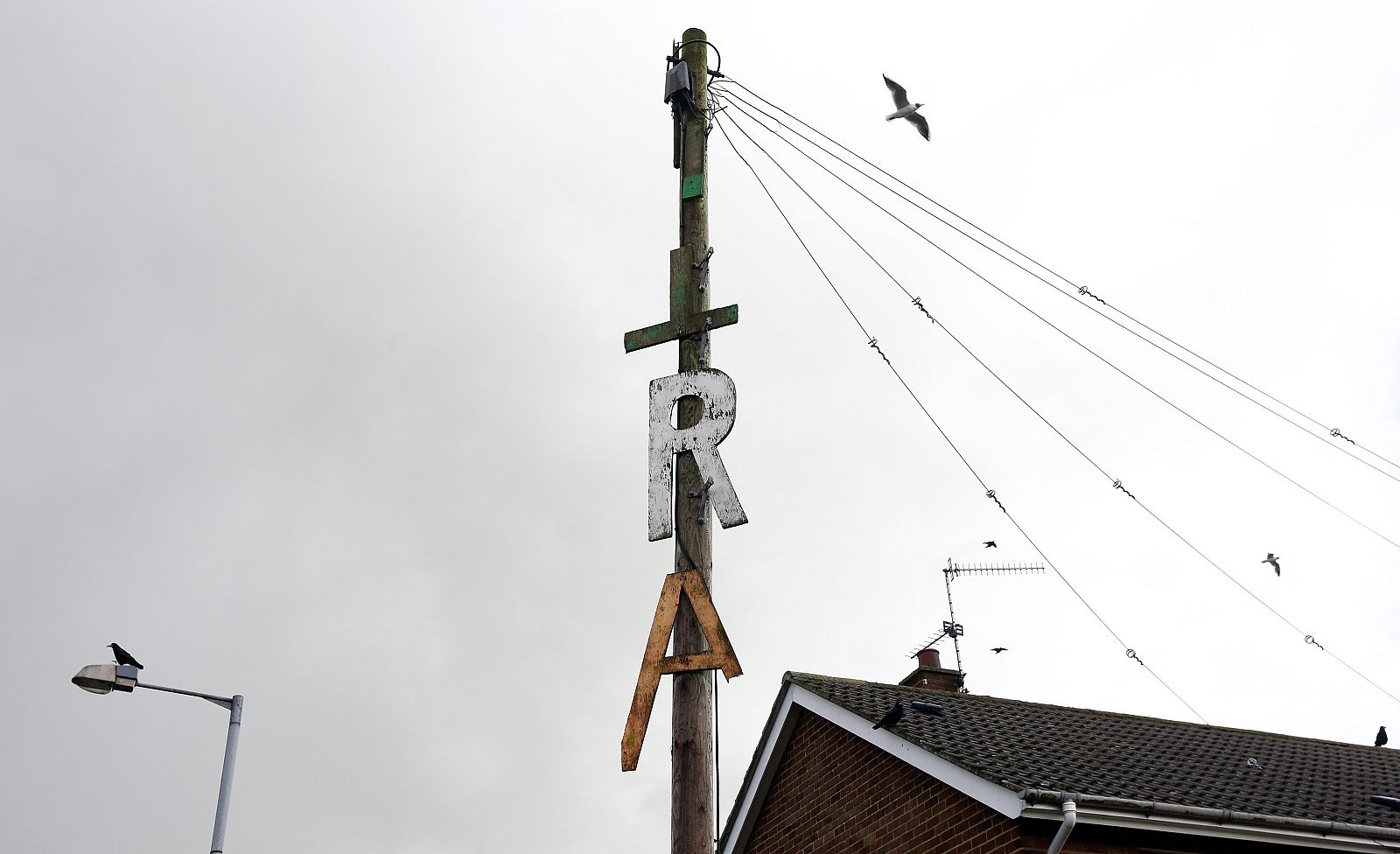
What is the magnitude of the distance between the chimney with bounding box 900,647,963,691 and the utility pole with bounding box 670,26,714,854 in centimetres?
930

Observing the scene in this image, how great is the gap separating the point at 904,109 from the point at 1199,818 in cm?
723

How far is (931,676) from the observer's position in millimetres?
15875

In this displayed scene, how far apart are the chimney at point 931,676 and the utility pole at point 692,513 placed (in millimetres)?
9298

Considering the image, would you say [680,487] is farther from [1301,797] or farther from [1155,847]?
[1301,797]

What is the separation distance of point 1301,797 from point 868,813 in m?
4.03

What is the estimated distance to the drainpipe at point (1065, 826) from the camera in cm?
843

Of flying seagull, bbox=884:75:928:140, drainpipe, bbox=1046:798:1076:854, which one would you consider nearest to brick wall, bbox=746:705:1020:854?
drainpipe, bbox=1046:798:1076:854

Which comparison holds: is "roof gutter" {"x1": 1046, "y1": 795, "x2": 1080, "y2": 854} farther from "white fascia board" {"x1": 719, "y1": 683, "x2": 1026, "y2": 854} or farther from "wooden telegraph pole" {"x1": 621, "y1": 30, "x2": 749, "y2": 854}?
"wooden telegraph pole" {"x1": 621, "y1": 30, "x2": 749, "y2": 854}

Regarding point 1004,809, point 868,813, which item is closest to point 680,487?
point 1004,809

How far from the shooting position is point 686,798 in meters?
6.54

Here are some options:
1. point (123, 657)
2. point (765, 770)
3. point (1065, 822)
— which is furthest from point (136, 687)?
point (1065, 822)

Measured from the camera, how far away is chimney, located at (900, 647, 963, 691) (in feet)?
52.0

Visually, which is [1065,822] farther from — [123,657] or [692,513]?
[123,657]

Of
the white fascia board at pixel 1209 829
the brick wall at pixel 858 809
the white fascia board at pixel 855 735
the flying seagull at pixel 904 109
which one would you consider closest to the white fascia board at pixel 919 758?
the white fascia board at pixel 855 735
